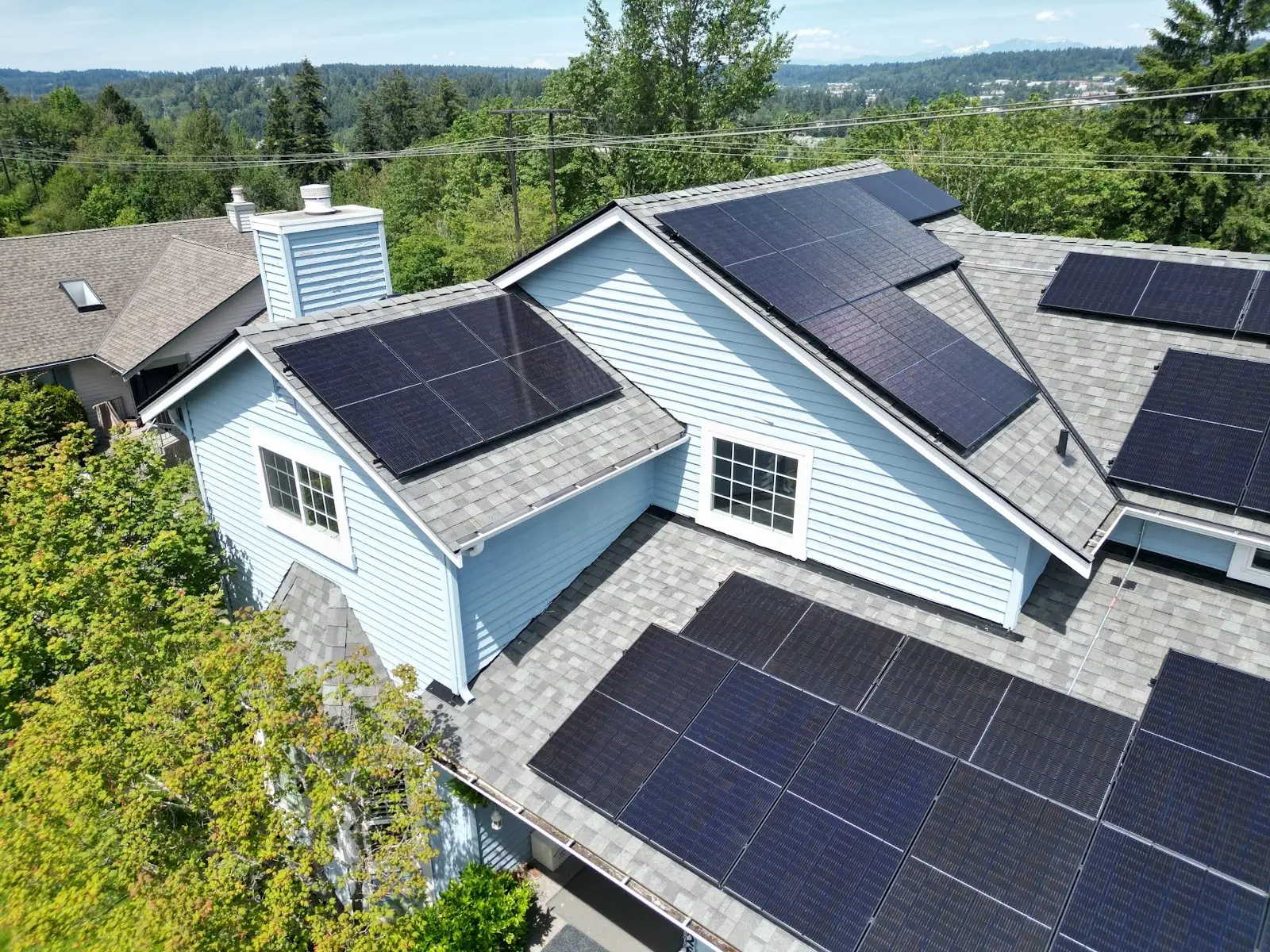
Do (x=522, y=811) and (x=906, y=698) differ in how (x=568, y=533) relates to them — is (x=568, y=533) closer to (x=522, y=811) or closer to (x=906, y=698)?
(x=522, y=811)

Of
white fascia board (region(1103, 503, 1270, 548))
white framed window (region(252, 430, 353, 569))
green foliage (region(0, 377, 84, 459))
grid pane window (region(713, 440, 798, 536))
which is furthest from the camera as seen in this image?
green foliage (region(0, 377, 84, 459))

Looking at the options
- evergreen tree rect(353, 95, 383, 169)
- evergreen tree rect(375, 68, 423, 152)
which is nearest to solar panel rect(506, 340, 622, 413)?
evergreen tree rect(353, 95, 383, 169)

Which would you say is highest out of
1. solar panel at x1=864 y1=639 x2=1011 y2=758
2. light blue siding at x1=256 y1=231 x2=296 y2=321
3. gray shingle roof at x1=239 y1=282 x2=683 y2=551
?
light blue siding at x1=256 y1=231 x2=296 y2=321

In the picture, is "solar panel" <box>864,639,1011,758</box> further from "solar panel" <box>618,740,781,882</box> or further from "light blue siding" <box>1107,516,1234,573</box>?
"light blue siding" <box>1107,516,1234,573</box>

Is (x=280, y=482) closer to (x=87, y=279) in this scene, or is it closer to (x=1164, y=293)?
(x=1164, y=293)

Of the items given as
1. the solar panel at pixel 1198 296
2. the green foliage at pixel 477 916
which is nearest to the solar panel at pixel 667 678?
the green foliage at pixel 477 916

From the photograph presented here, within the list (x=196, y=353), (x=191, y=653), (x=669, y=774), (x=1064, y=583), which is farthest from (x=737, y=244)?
(x=196, y=353)
